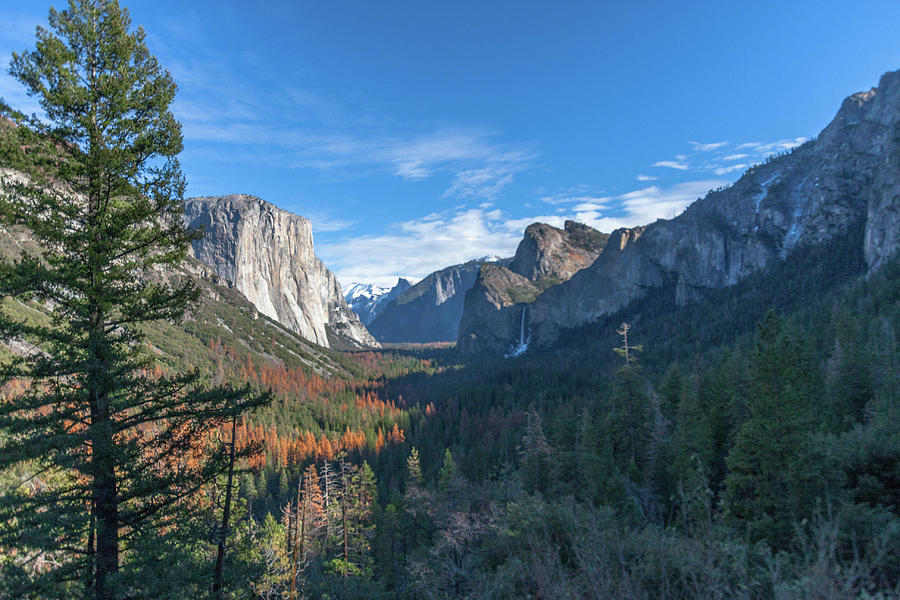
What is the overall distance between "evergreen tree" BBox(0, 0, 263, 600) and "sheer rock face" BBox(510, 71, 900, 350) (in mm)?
105808

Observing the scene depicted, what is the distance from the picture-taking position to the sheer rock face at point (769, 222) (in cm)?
9151

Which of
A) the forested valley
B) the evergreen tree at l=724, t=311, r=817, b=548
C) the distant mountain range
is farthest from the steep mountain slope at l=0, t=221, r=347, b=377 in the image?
the evergreen tree at l=724, t=311, r=817, b=548

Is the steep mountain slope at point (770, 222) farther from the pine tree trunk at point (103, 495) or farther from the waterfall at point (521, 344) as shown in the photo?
the pine tree trunk at point (103, 495)

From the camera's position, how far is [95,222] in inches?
314

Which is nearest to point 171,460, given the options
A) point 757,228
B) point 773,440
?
point 773,440

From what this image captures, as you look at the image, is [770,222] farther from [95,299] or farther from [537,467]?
[95,299]

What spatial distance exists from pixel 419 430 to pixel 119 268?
6740 centimetres

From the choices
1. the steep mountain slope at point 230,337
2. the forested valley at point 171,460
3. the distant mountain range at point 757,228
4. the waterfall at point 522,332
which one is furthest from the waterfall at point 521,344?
the forested valley at point 171,460

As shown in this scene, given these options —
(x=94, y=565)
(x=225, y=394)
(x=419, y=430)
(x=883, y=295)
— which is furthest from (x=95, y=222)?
(x=883, y=295)

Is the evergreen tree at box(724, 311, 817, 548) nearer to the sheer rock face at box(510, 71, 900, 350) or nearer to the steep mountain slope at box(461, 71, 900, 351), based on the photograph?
the sheer rock face at box(510, 71, 900, 350)

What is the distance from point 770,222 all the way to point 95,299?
525 feet

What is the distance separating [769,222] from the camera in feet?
404

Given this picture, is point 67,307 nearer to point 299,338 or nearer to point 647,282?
point 647,282

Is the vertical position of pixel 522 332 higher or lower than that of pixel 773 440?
lower
